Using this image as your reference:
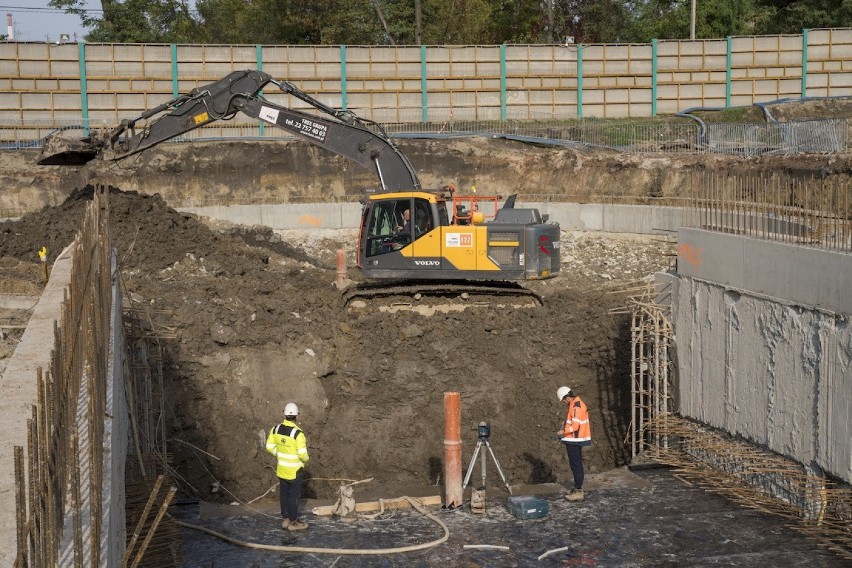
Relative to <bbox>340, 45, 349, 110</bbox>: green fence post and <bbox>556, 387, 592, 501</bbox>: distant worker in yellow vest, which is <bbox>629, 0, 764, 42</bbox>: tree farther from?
<bbox>556, 387, 592, 501</bbox>: distant worker in yellow vest

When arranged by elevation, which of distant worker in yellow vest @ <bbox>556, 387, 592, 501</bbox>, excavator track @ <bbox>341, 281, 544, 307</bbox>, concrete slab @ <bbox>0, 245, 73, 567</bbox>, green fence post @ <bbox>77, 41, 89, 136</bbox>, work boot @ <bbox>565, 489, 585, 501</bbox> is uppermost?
green fence post @ <bbox>77, 41, 89, 136</bbox>

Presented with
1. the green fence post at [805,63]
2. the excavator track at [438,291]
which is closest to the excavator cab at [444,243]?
the excavator track at [438,291]

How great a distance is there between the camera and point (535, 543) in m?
11.3

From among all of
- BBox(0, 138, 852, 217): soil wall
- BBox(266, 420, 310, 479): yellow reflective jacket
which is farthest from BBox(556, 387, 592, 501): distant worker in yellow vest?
BBox(0, 138, 852, 217): soil wall

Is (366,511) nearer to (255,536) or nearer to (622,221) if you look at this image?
(255,536)

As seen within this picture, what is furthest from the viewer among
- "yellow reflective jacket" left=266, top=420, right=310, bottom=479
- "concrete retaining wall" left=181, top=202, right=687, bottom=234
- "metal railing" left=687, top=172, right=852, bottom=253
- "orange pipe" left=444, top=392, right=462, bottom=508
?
"concrete retaining wall" left=181, top=202, right=687, bottom=234

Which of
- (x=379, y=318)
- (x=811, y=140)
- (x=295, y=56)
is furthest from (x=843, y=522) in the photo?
(x=295, y=56)

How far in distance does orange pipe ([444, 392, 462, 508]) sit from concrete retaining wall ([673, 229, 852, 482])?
12.5 ft

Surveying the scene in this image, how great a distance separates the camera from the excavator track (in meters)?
20.5

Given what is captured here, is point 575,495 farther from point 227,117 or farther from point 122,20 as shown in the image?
point 122,20

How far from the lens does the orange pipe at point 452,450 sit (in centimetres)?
1230

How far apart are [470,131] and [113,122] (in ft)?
40.8

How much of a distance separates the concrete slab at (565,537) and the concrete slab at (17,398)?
299cm

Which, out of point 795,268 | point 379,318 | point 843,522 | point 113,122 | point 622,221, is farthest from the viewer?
point 113,122
